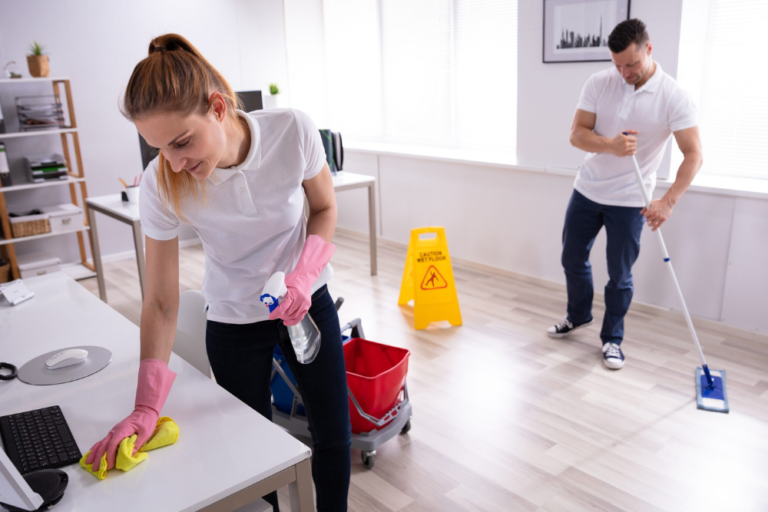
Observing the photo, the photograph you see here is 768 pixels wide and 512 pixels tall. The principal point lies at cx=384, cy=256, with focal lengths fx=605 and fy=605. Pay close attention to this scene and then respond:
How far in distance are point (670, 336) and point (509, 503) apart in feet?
5.44

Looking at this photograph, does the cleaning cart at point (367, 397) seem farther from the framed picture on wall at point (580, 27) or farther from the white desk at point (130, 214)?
the framed picture on wall at point (580, 27)

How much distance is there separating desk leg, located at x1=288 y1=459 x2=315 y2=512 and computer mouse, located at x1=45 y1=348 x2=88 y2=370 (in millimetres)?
725

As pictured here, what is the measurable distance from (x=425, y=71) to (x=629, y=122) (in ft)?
8.38

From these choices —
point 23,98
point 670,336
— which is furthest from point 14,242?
point 670,336

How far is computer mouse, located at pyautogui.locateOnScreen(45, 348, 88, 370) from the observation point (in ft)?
5.02

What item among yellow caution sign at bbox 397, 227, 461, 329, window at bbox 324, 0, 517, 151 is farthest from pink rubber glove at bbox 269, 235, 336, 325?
window at bbox 324, 0, 517, 151

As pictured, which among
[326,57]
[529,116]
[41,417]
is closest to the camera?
[41,417]

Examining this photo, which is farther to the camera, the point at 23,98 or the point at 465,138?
the point at 465,138

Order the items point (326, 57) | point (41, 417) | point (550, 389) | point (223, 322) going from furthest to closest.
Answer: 1. point (326, 57)
2. point (550, 389)
3. point (223, 322)
4. point (41, 417)

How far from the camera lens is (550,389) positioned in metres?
2.75

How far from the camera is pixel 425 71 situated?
5.00 m

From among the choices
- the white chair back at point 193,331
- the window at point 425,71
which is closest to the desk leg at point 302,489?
the white chair back at point 193,331

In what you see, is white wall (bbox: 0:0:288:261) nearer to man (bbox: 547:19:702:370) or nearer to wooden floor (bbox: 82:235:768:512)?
wooden floor (bbox: 82:235:768:512)

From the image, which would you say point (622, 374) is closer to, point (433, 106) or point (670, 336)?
point (670, 336)
